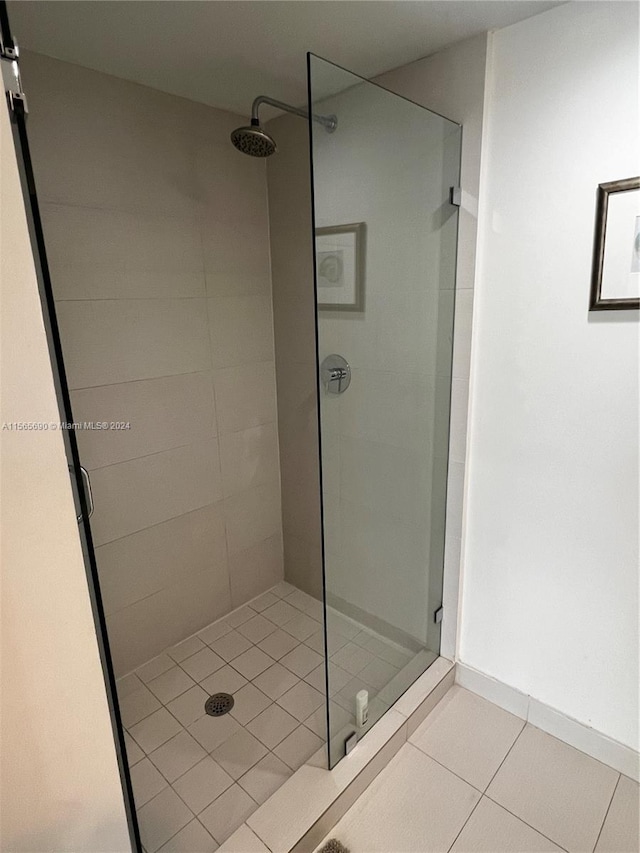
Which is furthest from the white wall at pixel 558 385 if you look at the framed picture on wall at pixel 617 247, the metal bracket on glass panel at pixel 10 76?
the metal bracket on glass panel at pixel 10 76

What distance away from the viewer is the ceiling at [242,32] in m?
1.23

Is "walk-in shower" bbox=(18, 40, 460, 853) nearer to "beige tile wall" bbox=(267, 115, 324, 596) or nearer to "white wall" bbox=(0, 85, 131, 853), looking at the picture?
"beige tile wall" bbox=(267, 115, 324, 596)

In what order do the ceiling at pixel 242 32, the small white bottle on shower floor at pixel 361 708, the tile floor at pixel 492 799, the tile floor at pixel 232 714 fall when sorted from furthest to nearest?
the small white bottle on shower floor at pixel 361 708
the tile floor at pixel 232 714
the tile floor at pixel 492 799
the ceiling at pixel 242 32

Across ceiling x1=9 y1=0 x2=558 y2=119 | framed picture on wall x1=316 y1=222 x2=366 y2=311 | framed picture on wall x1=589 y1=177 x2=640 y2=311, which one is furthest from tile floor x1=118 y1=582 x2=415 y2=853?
ceiling x1=9 y1=0 x2=558 y2=119

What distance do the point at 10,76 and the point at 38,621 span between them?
77 centimetres

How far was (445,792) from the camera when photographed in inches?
58.3

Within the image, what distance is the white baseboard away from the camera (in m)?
1.51

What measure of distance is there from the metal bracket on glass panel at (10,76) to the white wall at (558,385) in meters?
1.27

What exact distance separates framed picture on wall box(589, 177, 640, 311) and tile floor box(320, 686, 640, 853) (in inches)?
57.2

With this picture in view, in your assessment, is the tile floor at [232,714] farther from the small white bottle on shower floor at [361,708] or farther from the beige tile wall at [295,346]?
the beige tile wall at [295,346]

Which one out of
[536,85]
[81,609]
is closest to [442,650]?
[81,609]

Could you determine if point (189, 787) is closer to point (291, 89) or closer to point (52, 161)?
point (52, 161)

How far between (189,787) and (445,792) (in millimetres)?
804

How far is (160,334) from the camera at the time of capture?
1867mm
